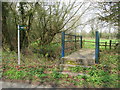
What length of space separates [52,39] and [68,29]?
3.13 ft

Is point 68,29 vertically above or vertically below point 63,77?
above

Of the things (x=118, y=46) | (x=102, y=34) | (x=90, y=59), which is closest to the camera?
(x=90, y=59)

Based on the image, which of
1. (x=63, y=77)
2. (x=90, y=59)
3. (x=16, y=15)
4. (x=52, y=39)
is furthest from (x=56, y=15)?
(x=63, y=77)

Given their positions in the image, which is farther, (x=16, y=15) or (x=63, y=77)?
(x=16, y=15)

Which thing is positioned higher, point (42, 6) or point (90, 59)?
point (42, 6)

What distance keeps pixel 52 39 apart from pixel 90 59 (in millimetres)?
2757

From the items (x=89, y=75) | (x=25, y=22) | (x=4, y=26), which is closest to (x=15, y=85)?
(x=89, y=75)

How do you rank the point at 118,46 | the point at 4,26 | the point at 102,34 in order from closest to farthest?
the point at 118,46 → the point at 102,34 → the point at 4,26

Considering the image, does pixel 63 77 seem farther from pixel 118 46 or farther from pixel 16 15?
pixel 16 15

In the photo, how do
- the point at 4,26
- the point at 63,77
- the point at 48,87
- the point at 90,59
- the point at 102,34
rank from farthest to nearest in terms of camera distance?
the point at 4,26
the point at 102,34
the point at 90,59
the point at 63,77
the point at 48,87

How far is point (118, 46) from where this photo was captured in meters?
4.41

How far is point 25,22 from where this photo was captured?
4.99 meters

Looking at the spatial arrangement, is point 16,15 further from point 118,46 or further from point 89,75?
point 118,46

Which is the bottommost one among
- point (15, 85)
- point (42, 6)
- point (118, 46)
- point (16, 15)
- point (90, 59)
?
point (15, 85)
